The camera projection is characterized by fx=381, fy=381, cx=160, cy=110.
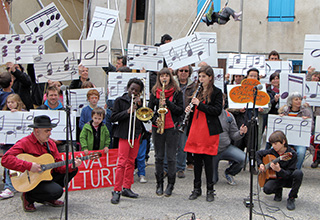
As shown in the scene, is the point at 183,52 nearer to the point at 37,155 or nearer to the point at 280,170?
the point at 280,170

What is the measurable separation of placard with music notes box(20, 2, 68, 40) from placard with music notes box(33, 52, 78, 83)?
3.33 feet

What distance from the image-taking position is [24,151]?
183 inches

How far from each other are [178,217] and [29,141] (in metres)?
2.06

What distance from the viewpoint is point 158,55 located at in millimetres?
7254

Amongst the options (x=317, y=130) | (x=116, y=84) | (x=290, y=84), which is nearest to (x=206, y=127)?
(x=290, y=84)

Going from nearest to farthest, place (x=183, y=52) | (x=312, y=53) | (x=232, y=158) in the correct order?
(x=232, y=158)
(x=312, y=53)
(x=183, y=52)

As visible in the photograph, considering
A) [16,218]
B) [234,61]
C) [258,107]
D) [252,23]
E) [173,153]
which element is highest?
[252,23]

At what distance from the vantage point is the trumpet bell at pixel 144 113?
16.7ft

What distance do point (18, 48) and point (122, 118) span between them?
108 inches

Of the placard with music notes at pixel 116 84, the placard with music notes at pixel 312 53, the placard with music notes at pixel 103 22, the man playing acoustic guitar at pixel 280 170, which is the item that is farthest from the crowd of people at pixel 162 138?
the placard with music notes at pixel 103 22

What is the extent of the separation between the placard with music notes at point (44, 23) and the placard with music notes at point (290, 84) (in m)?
4.36

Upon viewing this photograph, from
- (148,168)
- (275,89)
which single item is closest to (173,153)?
(148,168)

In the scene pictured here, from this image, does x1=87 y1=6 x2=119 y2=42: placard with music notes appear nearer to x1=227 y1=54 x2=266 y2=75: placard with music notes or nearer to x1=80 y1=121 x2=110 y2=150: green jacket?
x1=227 y1=54 x2=266 y2=75: placard with music notes

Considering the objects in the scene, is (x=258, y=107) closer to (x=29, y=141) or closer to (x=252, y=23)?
(x=29, y=141)
